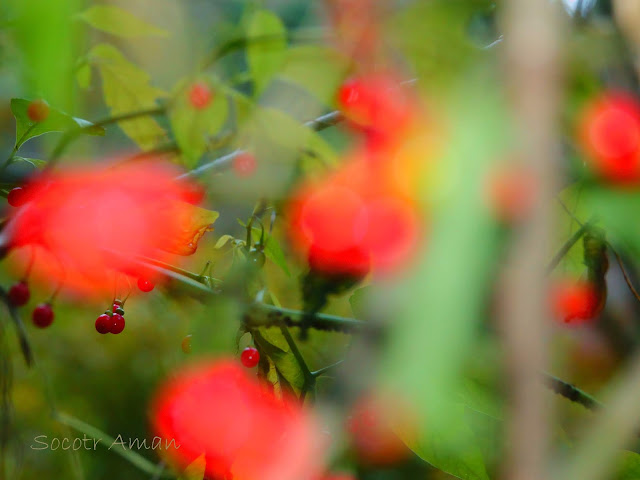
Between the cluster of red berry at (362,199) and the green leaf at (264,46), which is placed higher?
the green leaf at (264,46)

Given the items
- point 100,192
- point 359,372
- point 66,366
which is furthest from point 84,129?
point 66,366

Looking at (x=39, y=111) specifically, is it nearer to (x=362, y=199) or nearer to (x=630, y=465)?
(x=362, y=199)

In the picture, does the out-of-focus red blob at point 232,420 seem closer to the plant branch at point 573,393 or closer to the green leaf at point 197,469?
the green leaf at point 197,469

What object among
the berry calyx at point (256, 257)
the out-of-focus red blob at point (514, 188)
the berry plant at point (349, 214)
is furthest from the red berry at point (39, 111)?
the out-of-focus red blob at point (514, 188)

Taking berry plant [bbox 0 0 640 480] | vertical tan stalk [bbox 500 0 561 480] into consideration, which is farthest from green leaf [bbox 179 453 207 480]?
vertical tan stalk [bbox 500 0 561 480]

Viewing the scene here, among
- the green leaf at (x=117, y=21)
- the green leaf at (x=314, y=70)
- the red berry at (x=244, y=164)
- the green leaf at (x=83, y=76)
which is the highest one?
the green leaf at (x=314, y=70)

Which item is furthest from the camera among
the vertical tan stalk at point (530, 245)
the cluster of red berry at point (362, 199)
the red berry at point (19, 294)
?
the red berry at point (19, 294)

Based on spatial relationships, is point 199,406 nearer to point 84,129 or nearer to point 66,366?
point 84,129
